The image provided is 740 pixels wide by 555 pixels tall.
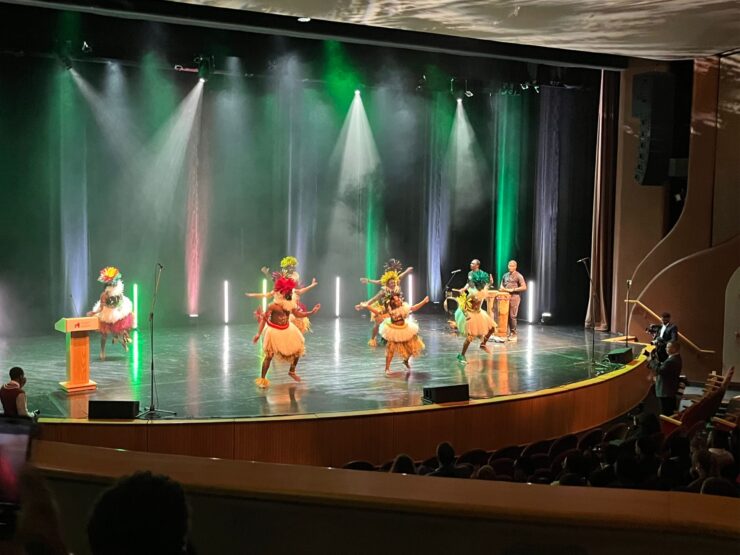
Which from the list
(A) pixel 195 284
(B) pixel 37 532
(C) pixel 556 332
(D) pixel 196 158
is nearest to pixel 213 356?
(A) pixel 195 284

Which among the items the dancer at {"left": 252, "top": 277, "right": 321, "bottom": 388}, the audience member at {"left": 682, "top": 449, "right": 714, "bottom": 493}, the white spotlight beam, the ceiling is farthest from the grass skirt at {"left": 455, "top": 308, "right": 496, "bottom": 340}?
the audience member at {"left": 682, "top": 449, "right": 714, "bottom": 493}

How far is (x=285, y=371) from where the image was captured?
9359mm

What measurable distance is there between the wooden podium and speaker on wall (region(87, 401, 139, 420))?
4.94 ft

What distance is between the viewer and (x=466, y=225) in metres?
15.4

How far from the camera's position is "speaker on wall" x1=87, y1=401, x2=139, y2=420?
21.6ft

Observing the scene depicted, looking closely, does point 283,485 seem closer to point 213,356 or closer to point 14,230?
point 213,356

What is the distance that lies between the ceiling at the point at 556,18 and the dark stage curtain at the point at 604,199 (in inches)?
92.6

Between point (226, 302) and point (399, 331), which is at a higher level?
point (399, 331)

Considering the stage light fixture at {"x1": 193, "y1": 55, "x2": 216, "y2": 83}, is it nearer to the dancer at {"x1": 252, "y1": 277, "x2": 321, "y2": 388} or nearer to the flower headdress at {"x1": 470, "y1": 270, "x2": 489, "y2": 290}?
the dancer at {"x1": 252, "y1": 277, "x2": 321, "y2": 388}

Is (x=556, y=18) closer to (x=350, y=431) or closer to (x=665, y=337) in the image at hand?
(x=665, y=337)

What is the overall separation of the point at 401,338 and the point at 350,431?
7.63 feet

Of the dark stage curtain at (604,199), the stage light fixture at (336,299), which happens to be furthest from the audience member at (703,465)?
the stage light fixture at (336,299)

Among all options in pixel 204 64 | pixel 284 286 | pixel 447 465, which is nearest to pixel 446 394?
pixel 284 286

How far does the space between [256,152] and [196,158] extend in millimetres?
1084
